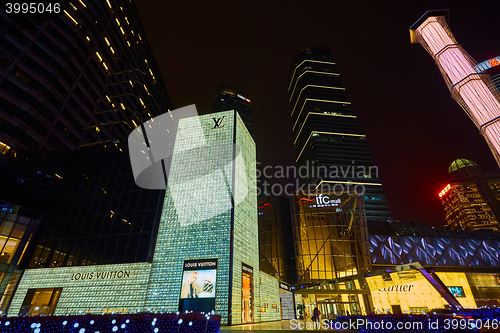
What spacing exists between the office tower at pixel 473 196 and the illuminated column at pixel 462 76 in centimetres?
15078

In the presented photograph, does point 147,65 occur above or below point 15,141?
above

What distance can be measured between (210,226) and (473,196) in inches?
7377

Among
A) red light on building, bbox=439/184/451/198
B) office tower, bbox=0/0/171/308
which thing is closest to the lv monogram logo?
office tower, bbox=0/0/171/308

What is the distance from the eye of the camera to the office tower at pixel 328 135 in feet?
445

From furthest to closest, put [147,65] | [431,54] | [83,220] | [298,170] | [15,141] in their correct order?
[298,170] → [147,65] → [15,141] → [431,54] → [83,220]

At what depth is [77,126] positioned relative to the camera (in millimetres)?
50406

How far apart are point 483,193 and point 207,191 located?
184m

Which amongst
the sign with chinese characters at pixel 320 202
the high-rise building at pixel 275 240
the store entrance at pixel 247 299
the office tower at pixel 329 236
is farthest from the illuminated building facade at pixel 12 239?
the sign with chinese characters at pixel 320 202

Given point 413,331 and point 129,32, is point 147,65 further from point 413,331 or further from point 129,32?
point 413,331

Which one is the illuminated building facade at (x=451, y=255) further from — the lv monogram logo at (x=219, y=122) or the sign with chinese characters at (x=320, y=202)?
the lv monogram logo at (x=219, y=122)

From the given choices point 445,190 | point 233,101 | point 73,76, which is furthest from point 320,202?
point 445,190

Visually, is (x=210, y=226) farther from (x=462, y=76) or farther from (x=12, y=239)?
(x=462, y=76)

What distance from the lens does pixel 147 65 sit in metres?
76.0

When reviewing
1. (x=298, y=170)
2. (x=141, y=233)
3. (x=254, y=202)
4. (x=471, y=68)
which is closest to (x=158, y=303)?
(x=141, y=233)
